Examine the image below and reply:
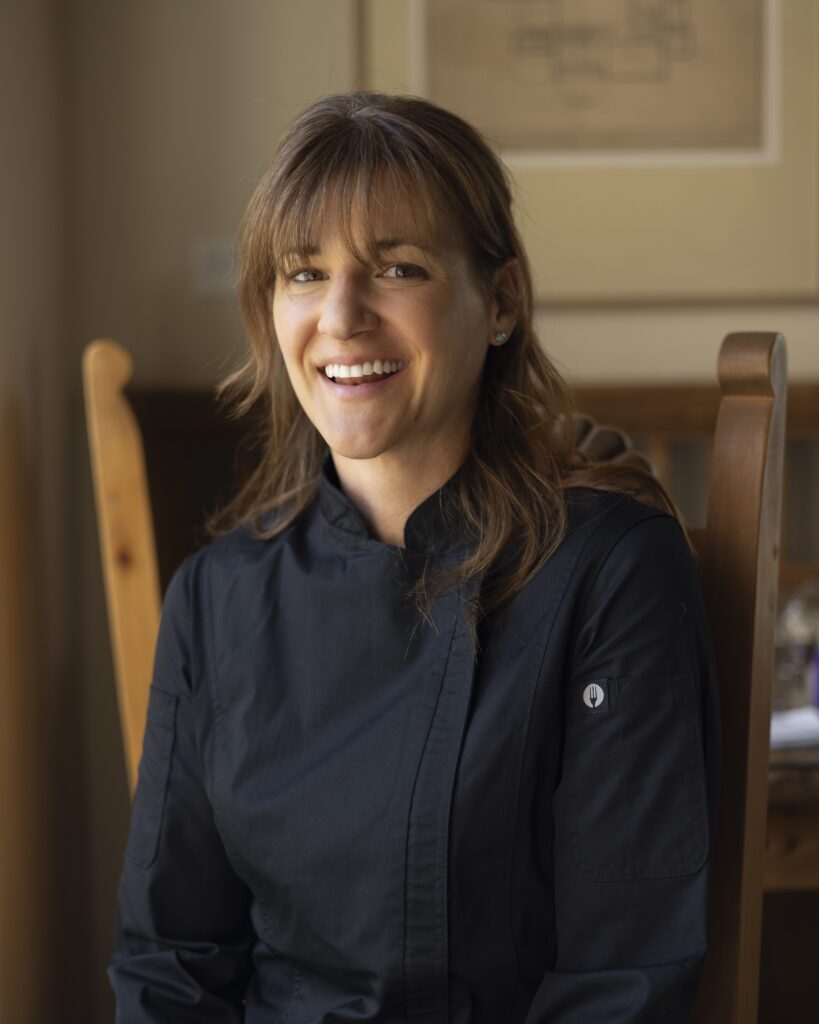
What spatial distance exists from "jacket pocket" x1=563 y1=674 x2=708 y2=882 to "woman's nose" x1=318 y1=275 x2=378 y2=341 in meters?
0.36

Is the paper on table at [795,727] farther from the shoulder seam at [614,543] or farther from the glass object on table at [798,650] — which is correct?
the shoulder seam at [614,543]

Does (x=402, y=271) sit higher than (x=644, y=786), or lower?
higher

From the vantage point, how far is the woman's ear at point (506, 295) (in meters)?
1.14

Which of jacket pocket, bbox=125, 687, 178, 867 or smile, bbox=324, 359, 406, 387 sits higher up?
smile, bbox=324, 359, 406, 387

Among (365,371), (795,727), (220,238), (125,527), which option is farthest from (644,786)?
(220,238)

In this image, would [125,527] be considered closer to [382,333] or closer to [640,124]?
[382,333]

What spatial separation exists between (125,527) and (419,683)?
677mm

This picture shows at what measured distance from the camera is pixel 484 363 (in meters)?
1.20

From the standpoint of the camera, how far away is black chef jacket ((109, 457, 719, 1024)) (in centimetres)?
97

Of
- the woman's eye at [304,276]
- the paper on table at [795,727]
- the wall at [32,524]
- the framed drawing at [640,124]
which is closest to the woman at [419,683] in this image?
the woman's eye at [304,276]

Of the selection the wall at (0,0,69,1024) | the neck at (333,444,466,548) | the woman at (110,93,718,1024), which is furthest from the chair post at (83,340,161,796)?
the neck at (333,444,466,548)

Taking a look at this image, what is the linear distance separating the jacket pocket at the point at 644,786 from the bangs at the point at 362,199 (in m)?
0.40

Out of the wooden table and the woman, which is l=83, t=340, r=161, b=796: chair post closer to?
the woman

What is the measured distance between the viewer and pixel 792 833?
1440 millimetres
